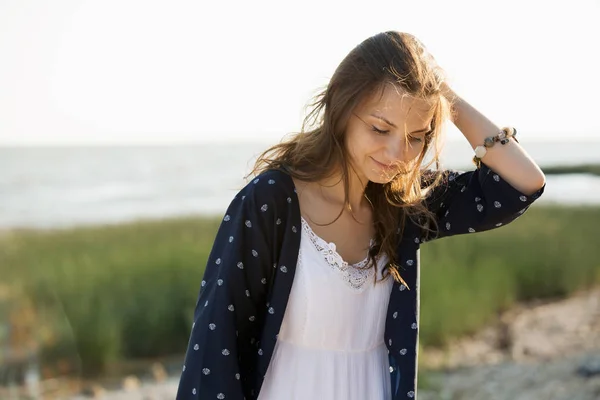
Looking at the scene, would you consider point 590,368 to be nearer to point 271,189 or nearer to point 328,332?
point 328,332

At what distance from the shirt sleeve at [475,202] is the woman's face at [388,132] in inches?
10.8

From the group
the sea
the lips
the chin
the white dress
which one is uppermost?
the lips

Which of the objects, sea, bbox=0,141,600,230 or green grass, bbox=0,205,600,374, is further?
sea, bbox=0,141,600,230

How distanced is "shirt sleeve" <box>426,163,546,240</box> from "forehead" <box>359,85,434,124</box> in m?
0.31

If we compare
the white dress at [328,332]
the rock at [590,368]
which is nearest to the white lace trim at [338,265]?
A: the white dress at [328,332]

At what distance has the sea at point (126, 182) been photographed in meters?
9.08

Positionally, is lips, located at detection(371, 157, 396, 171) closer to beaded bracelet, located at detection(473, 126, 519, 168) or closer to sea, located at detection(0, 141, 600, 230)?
beaded bracelet, located at detection(473, 126, 519, 168)

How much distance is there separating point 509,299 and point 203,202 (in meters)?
8.31

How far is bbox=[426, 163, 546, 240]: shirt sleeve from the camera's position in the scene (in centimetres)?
214

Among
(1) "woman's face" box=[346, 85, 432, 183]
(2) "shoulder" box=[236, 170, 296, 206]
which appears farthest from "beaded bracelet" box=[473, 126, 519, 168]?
(2) "shoulder" box=[236, 170, 296, 206]

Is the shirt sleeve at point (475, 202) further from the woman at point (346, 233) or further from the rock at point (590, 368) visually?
the rock at point (590, 368)

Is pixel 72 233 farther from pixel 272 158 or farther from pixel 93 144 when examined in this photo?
pixel 93 144

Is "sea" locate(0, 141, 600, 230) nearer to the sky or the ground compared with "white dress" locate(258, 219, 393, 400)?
nearer to the ground

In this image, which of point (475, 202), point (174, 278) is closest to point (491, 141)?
point (475, 202)
